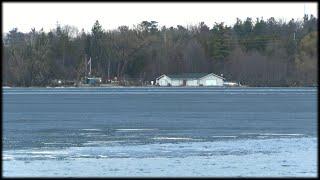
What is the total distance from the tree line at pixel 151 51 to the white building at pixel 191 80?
1162mm

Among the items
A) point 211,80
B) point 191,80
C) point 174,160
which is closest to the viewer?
point 174,160

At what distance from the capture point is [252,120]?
30.7 metres

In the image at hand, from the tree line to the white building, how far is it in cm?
116

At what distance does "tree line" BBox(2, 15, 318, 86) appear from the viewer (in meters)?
102

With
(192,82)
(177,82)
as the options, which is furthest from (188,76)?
(177,82)

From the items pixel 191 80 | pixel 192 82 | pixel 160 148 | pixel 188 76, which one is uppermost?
pixel 188 76

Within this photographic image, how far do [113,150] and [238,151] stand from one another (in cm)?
308

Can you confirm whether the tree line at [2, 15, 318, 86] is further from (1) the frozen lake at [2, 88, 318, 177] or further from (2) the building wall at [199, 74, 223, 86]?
(1) the frozen lake at [2, 88, 318, 177]

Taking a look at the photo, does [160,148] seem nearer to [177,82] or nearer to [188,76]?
[188,76]

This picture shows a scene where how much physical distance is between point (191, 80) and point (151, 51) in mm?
7560

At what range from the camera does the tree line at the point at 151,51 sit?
102m

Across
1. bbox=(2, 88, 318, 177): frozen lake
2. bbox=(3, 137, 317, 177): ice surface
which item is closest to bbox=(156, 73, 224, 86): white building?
bbox=(2, 88, 318, 177): frozen lake

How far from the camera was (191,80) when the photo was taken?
10800 cm

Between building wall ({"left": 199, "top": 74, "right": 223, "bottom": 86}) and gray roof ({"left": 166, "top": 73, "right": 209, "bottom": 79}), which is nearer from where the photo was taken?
building wall ({"left": 199, "top": 74, "right": 223, "bottom": 86})
